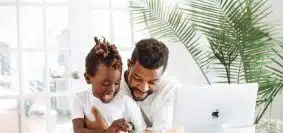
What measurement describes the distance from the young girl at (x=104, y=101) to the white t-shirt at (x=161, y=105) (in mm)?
69

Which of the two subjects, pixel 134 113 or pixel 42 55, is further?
pixel 42 55

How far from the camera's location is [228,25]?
2461 millimetres

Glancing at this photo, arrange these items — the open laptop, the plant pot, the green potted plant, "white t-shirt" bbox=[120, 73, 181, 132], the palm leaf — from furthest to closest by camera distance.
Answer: the palm leaf < the green potted plant < the plant pot < the open laptop < "white t-shirt" bbox=[120, 73, 181, 132]

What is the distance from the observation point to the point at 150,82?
4.05 ft

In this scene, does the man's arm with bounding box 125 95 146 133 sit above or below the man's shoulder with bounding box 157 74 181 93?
below

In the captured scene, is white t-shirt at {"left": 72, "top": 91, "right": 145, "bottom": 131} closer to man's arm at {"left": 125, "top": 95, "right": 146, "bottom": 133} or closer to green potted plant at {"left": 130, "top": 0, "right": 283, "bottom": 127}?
man's arm at {"left": 125, "top": 95, "right": 146, "bottom": 133}

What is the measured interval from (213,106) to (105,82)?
0.57 m

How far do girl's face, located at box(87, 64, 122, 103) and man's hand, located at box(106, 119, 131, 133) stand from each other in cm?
8

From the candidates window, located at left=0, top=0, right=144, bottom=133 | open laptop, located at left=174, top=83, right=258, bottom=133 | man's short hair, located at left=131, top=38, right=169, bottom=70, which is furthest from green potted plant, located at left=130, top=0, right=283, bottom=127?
man's short hair, located at left=131, top=38, right=169, bottom=70

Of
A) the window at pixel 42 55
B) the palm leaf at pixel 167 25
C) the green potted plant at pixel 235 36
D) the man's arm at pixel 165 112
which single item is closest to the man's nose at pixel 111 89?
the man's arm at pixel 165 112

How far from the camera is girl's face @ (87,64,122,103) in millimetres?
A: 1080

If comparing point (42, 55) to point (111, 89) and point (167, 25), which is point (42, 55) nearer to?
point (167, 25)

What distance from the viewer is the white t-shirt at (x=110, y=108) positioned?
45.3 inches

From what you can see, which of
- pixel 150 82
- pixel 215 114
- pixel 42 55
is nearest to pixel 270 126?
pixel 215 114
